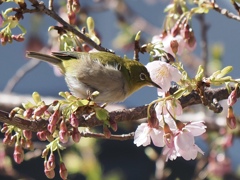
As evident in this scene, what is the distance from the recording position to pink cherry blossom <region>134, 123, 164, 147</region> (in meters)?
1.88

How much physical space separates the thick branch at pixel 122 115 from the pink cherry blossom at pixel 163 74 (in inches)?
2.9

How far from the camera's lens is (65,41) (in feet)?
6.86

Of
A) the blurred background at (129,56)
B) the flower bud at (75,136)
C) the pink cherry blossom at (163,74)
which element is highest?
the blurred background at (129,56)

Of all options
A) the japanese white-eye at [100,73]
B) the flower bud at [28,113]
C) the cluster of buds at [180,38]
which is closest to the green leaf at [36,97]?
the flower bud at [28,113]

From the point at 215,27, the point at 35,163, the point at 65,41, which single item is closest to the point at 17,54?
the point at 35,163

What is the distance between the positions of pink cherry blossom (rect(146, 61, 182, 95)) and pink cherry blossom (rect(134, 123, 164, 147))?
0.47 feet

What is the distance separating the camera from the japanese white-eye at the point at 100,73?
2.03 meters

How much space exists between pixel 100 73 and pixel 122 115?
0.26 metres

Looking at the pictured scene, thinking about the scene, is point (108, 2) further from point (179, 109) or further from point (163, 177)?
point (179, 109)

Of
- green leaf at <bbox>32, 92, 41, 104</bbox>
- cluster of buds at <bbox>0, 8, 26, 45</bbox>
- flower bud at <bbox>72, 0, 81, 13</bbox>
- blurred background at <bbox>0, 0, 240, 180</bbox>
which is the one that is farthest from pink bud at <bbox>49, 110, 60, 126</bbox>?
blurred background at <bbox>0, 0, 240, 180</bbox>

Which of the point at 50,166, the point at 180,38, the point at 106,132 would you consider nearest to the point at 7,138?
the point at 50,166

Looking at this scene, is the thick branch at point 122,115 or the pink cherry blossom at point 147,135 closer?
the thick branch at point 122,115

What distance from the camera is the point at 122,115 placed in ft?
6.15

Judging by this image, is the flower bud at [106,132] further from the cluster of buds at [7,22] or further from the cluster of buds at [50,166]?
the cluster of buds at [7,22]
